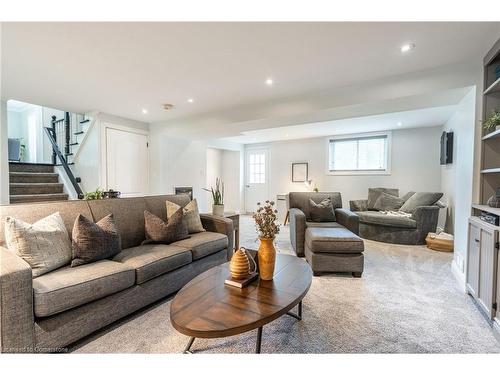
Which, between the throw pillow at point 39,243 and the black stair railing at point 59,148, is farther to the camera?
the black stair railing at point 59,148

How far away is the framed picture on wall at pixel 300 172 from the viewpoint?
21.4 ft

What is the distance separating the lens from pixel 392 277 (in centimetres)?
273

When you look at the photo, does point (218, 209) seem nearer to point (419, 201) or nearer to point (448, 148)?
point (419, 201)

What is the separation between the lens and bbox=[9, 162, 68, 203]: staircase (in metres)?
3.79

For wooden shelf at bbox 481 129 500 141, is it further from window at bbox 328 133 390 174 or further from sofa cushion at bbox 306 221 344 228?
window at bbox 328 133 390 174

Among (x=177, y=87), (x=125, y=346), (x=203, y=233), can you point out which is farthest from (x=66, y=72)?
(x=125, y=346)

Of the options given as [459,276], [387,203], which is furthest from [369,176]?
[459,276]

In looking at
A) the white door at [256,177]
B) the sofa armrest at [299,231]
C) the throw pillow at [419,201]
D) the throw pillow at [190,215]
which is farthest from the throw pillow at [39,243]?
the white door at [256,177]

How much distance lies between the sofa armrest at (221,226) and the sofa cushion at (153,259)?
2.46 feet

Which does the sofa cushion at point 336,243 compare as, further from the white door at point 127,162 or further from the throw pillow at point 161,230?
the white door at point 127,162

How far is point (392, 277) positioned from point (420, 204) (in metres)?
2.27

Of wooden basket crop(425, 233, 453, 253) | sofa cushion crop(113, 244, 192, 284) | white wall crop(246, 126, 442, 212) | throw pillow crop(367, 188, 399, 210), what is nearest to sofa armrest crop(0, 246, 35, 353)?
sofa cushion crop(113, 244, 192, 284)

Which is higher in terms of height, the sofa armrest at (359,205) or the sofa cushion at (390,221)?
the sofa armrest at (359,205)

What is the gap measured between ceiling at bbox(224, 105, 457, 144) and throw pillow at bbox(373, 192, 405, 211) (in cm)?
148
